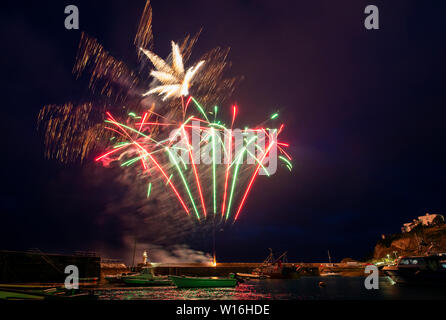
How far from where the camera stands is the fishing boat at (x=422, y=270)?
45347 millimetres

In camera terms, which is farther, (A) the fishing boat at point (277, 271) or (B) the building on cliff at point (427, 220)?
(B) the building on cliff at point (427, 220)

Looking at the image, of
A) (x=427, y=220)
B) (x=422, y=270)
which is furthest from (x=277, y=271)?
(x=427, y=220)

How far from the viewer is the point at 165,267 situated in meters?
80.4

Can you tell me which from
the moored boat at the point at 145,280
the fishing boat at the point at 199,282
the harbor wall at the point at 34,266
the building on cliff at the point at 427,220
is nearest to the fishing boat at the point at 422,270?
the fishing boat at the point at 199,282

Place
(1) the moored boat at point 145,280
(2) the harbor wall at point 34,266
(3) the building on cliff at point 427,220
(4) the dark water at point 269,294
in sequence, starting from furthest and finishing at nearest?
(3) the building on cliff at point 427,220 → (1) the moored boat at point 145,280 → (4) the dark water at point 269,294 → (2) the harbor wall at point 34,266

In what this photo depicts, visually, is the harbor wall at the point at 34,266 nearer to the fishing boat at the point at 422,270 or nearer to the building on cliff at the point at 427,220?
the fishing boat at the point at 422,270

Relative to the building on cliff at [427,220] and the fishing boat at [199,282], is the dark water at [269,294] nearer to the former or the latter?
the fishing boat at [199,282]

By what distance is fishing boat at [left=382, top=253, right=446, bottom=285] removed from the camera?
149 feet

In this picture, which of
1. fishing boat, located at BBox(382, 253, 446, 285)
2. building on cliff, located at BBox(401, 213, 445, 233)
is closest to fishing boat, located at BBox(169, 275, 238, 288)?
fishing boat, located at BBox(382, 253, 446, 285)

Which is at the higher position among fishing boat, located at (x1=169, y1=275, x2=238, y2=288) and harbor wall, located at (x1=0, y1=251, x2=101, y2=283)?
harbor wall, located at (x1=0, y1=251, x2=101, y2=283)

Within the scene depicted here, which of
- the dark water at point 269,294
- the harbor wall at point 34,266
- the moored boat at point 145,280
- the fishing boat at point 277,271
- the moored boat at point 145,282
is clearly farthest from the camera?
the fishing boat at point 277,271

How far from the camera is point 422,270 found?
4706 centimetres

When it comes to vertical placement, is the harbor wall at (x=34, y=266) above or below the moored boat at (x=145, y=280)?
above

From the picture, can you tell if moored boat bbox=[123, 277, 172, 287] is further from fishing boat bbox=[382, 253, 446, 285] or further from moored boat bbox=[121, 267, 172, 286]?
fishing boat bbox=[382, 253, 446, 285]
